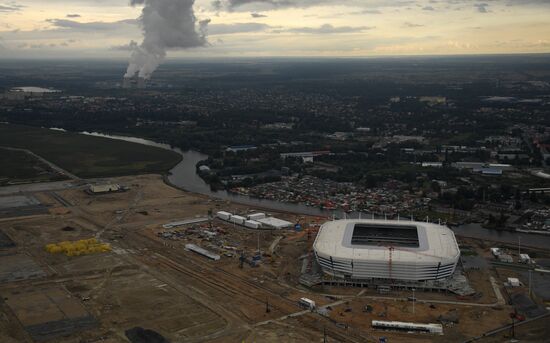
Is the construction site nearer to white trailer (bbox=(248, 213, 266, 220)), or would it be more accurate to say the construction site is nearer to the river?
white trailer (bbox=(248, 213, 266, 220))


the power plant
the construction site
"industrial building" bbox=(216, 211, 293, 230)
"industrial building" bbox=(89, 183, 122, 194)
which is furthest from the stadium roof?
the power plant

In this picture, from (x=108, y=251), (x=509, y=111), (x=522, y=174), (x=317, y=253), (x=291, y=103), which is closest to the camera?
(x=317, y=253)

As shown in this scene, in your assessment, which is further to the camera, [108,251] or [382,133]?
[382,133]

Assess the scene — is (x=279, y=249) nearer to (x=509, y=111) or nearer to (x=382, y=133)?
(x=382, y=133)

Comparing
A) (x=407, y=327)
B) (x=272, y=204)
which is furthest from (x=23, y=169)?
(x=407, y=327)

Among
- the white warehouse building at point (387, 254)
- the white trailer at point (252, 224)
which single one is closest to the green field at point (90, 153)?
the white trailer at point (252, 224)

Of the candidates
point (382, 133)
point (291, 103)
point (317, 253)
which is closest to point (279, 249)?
point (317, 253)
